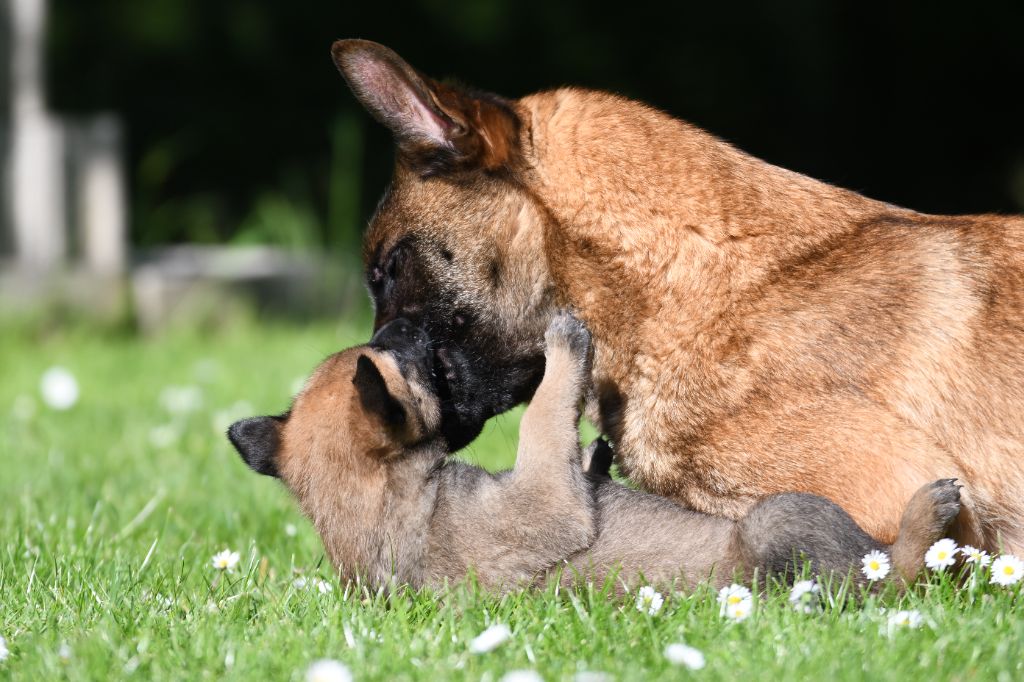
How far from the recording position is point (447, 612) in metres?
2.97

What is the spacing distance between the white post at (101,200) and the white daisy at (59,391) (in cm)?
230

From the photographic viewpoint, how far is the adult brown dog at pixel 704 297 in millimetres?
3189

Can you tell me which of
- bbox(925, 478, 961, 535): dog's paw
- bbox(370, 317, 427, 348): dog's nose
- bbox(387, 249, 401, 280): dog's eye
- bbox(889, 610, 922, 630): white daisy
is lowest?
bbox(889, 610, 922, 630): white daisy

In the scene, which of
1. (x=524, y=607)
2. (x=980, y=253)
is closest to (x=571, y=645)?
(x=524, y=607)

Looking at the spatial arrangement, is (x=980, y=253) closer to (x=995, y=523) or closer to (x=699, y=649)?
(x=995, y=523)

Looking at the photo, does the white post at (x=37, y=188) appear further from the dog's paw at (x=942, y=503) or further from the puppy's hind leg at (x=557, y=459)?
the dog's paw at (x=942, y=503)

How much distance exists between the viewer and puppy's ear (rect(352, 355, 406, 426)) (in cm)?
331

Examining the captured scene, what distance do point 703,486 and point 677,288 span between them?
0.53 metres

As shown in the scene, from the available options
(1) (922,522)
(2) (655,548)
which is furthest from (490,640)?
(1) (922,522)

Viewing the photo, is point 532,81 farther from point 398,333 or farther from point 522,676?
point 522,676

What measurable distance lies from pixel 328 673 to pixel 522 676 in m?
0.37

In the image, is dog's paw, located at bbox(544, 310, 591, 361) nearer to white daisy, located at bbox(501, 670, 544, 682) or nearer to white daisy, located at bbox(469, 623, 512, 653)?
white daisy, located at bbox(469, 623, 512, 653)

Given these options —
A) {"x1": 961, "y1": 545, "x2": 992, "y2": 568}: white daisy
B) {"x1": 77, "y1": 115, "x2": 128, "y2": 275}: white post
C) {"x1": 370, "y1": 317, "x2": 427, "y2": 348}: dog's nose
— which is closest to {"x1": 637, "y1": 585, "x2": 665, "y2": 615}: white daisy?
{"x1": 961, "y1": 545, "x2": 992, "y2": 568}: white daisy

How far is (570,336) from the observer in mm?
3482
